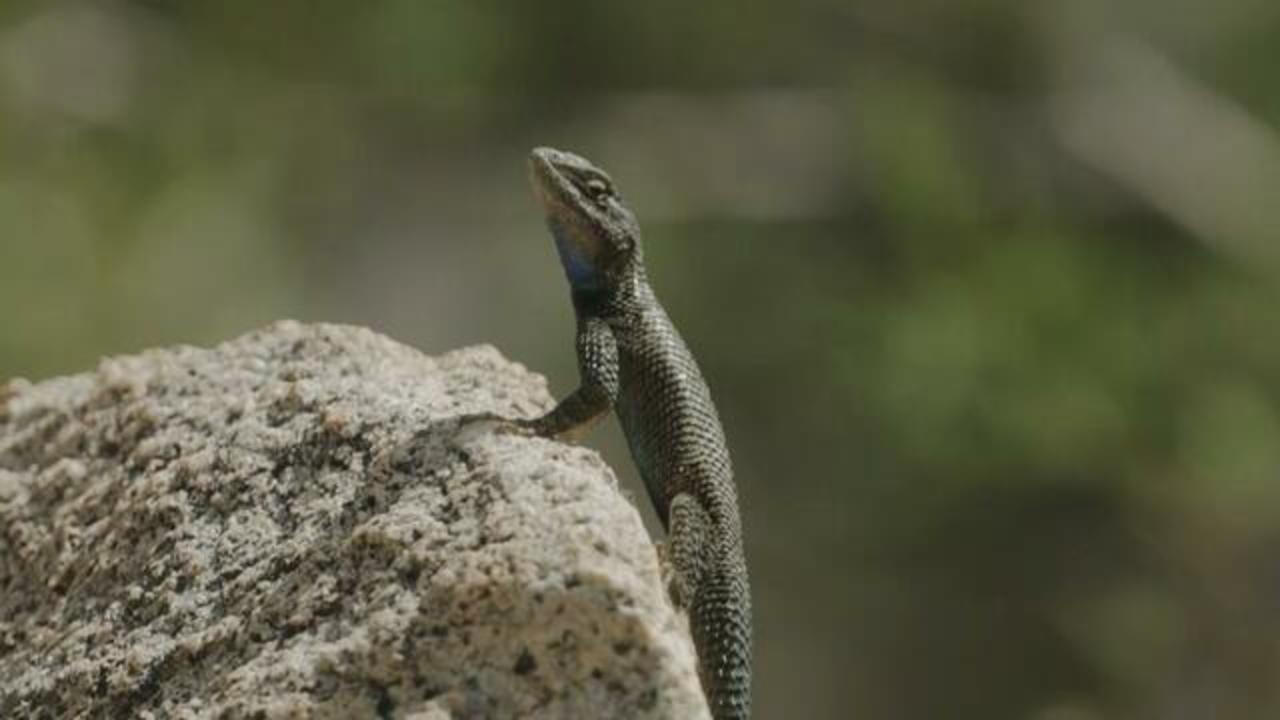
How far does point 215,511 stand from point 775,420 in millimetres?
5625

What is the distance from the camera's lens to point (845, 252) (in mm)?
7836

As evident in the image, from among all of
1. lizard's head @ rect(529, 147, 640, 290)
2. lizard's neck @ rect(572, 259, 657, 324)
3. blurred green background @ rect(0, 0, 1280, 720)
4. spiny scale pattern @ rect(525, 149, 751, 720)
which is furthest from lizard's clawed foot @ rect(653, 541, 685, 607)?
blurred green background @ rect(0, 0, 1280, 720)

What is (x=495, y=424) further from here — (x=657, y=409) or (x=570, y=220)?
Result: (x=570, y=220)

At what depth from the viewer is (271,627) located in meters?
2.45

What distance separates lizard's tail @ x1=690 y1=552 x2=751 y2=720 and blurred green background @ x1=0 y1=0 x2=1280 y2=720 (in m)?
3.63

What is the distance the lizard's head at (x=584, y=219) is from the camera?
3.44m

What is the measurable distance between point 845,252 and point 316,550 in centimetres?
544

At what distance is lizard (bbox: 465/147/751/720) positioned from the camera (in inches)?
111

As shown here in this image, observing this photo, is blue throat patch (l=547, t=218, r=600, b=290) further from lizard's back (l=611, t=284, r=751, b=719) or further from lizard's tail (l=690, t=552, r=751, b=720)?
lizard's tail (l=690, t=552, r=751, b=720)

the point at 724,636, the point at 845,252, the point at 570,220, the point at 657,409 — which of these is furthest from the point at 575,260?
the point at 845,252

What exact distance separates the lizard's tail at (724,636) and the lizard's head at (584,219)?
0.66 metres

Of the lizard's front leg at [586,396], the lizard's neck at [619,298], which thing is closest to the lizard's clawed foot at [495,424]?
the lizard's front leg at [586,396]

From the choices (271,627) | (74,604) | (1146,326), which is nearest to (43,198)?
(1146,326)

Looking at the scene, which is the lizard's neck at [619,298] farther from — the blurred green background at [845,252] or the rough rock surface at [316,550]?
the blurred green background at [845,252]
